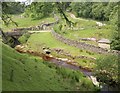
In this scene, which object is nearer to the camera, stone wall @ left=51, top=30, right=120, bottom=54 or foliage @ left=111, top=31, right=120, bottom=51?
foliage @ left=111, top=31, right=120, bottom=51

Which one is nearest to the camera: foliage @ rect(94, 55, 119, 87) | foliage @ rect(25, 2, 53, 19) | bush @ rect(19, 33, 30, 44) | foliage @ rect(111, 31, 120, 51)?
foliage @ rect(25, 2, 53, 19)

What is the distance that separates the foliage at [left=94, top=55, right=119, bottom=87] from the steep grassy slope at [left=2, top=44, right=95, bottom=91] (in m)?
4.57

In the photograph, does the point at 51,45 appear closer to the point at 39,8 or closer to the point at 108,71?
the point at 108,71

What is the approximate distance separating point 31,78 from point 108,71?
Answer: 1461cm

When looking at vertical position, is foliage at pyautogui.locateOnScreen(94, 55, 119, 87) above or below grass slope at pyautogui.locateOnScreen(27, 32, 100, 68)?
above

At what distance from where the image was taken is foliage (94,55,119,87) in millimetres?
43375

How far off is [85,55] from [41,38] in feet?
86.3

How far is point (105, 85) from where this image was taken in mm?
43094

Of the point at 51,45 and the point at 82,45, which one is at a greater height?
the point at 82,45

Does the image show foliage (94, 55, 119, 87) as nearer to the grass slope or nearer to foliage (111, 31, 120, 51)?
the grass slope

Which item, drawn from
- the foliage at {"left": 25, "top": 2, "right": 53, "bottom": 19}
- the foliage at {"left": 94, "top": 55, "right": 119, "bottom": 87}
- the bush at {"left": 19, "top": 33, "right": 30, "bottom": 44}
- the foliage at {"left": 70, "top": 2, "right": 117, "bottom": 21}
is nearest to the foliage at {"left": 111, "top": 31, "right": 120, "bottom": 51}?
the foliage at {"left": 94, "top": 55, "right": 119, "bottom": 87}

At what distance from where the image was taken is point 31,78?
109ft

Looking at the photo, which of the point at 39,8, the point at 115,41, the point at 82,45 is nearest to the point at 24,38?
the point at 82,45

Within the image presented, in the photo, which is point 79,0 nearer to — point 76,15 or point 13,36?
point 76,15
